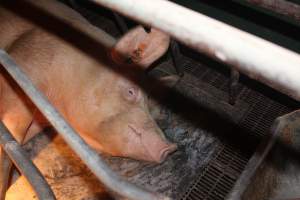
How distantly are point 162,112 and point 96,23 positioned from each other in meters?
1.81

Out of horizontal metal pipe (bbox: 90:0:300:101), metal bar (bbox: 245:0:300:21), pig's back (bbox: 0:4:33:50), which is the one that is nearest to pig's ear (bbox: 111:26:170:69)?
metal bar (bbox: 245:0:300:21)

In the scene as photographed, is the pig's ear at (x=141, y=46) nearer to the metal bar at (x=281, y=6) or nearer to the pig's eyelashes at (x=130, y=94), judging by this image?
the pig's eyelashes at (x=130, y=94)

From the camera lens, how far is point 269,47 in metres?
0.83

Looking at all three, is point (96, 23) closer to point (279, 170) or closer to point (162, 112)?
point (162, 112)

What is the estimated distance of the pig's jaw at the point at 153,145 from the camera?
3.15 metres

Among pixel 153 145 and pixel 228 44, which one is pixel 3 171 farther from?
pixel 228 44

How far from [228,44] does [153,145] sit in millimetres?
2372

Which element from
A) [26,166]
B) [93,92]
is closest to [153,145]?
[93,92]

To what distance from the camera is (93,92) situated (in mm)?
3266

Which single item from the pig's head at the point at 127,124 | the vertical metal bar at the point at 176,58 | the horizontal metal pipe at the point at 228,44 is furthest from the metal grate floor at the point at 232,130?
the horizontal metal pipe at the point at 228,44

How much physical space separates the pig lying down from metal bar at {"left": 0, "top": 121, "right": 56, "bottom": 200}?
1250 mm

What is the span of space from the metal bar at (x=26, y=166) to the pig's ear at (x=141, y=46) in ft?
3.99

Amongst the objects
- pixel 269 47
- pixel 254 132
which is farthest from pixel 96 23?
pixel 269 47

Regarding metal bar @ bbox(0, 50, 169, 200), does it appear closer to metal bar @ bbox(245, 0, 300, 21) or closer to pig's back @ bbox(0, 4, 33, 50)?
metal bar @ bbox(245, 0, 300, 21)
